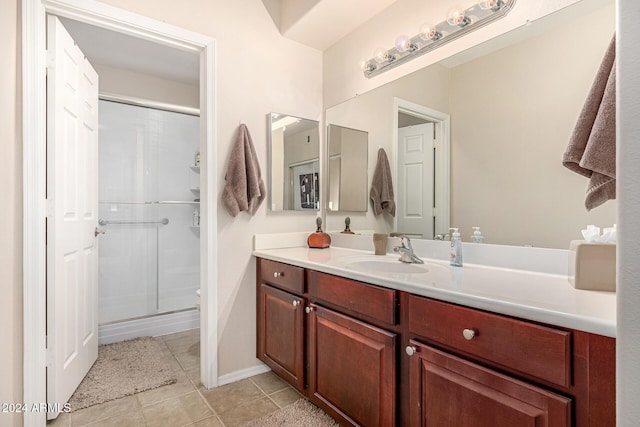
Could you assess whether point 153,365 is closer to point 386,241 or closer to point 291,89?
point 386,241

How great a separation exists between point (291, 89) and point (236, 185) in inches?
34.0

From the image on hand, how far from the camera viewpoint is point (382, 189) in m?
2.04

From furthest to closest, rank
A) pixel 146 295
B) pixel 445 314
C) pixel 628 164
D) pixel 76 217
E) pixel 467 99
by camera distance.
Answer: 1. pixel 146 295
2. pixel 76 217
3. pixel 467 99
4. pixel 445 314
5. pixel 628 164

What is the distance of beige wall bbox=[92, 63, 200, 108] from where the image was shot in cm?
289

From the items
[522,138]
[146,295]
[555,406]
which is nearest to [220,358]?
[146,295]

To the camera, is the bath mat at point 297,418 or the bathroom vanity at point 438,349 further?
the bath mat at point 297,418

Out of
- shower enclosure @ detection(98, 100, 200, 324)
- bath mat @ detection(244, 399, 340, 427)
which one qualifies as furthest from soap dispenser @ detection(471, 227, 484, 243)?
shower enclosure @ detection(98, 100, 200, 324)

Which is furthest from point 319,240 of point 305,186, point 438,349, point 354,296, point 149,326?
→ point 149,326

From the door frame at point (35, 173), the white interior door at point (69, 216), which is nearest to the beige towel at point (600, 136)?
the door frame at point (35, 173)

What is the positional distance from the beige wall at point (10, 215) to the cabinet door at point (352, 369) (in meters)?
1.37

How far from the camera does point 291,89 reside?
7.74ft

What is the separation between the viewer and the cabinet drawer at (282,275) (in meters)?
1.72

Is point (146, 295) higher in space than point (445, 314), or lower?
lower

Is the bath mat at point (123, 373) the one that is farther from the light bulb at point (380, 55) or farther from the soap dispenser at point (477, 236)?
the light bulb at point (380, 55)
